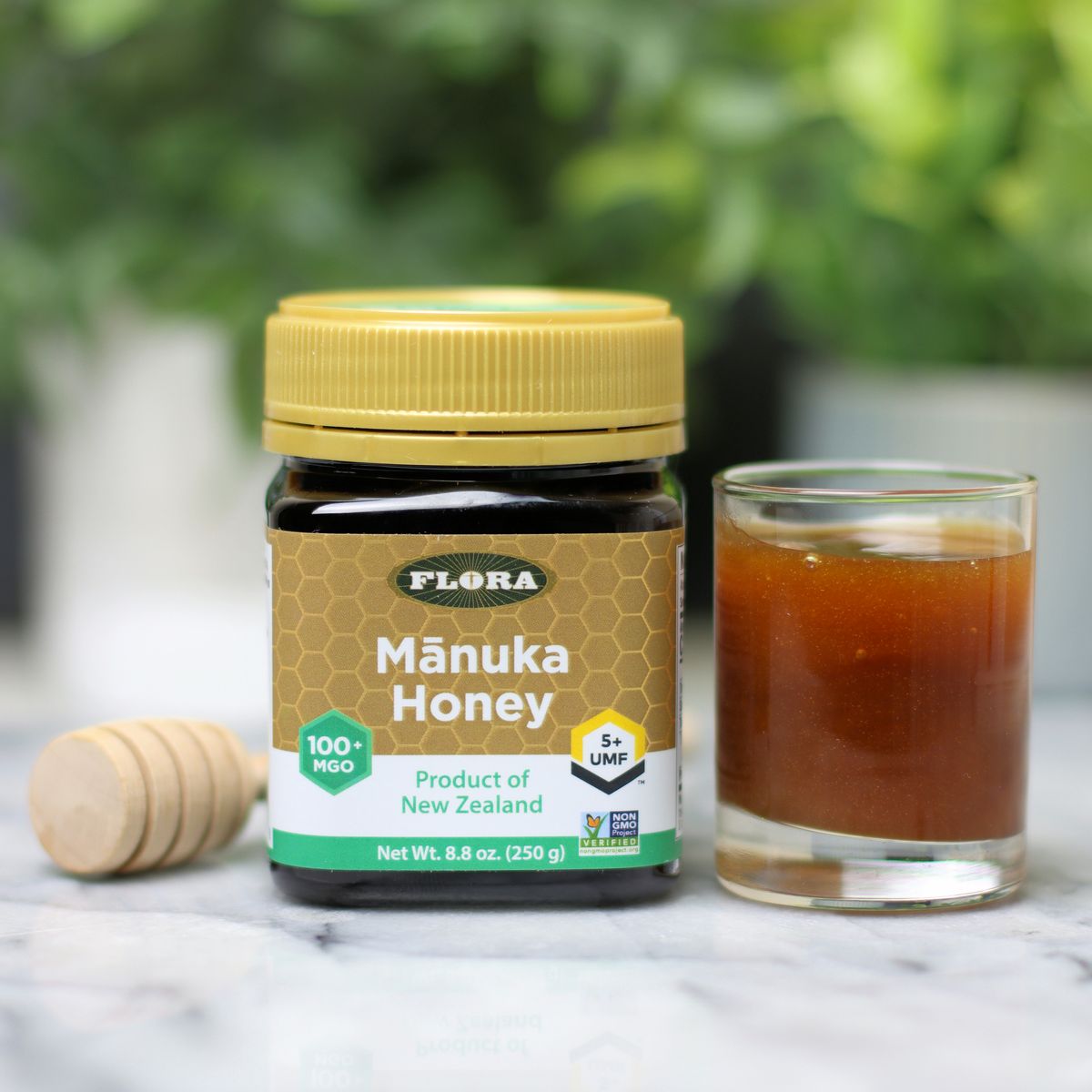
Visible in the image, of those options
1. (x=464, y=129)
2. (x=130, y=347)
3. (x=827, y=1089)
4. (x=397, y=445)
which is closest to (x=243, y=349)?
(x=130, y=347)

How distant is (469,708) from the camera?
675 mm

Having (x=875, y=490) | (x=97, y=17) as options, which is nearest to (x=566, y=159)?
(x=97, y=17)

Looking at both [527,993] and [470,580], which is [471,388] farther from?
[527,993]

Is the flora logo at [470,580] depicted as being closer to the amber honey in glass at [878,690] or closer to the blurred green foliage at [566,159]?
the amber honey in glass at [878,690]

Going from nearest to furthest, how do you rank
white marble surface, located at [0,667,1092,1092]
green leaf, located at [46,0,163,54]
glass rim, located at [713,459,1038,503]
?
white marble surface, located at [0,667,1092,1092] < glass rim, located at [713,459,1038,503] < green leaf, located at [46,0,163,54]

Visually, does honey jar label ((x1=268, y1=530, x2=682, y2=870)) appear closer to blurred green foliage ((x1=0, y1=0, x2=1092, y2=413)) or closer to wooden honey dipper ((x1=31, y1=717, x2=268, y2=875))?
wooden honey dipper ((x1=31, y1=717, x2=268, y2=875))

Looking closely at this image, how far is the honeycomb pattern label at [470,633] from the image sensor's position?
2.19 ft

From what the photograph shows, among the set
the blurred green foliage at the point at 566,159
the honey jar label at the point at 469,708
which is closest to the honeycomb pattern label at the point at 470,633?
the honey jar label at the point at 469,708

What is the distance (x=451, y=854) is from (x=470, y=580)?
4.4 inches

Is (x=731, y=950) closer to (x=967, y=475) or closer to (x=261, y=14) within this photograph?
(x=967, y=475)

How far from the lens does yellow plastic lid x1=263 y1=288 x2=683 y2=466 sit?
65 centimetres

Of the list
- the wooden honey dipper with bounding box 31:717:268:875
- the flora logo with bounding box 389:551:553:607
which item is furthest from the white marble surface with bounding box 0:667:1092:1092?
the flora logo with bounding box 389:551:553:607

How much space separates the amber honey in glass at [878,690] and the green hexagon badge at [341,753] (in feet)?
0.52

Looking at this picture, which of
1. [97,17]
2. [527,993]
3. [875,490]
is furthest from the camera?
[97,17]
